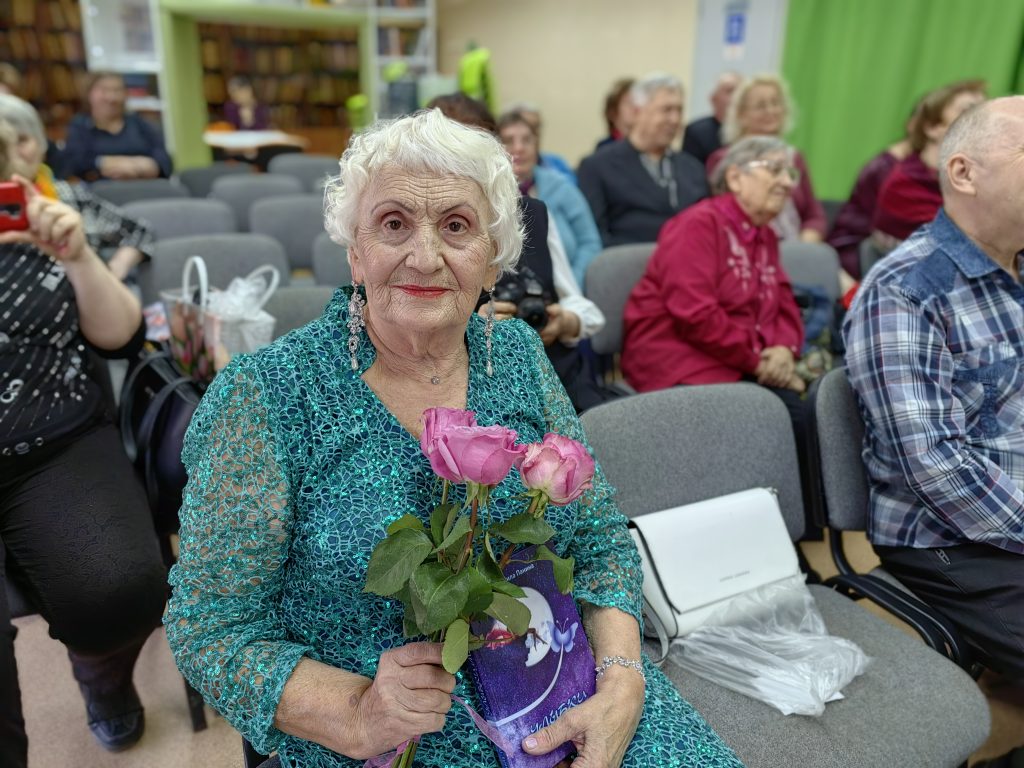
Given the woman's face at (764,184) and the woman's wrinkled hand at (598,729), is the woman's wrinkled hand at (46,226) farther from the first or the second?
the woman's face at (764,184)

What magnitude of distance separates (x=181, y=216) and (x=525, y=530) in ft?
9.96

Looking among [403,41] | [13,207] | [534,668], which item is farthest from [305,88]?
[534,668]

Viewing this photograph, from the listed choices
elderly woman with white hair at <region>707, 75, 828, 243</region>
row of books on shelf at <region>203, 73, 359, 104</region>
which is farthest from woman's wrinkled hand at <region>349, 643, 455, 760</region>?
row of books on shelf at <region>203, 73, 359, 104</region>

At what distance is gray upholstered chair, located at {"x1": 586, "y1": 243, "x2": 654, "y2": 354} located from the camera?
2654 millimetres

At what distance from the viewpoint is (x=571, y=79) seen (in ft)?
26.8

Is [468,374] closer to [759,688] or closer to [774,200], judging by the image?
[759,688]

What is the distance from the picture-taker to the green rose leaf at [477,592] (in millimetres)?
774

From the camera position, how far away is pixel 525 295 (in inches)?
78.8

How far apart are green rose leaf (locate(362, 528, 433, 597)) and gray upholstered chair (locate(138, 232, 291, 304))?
200cm

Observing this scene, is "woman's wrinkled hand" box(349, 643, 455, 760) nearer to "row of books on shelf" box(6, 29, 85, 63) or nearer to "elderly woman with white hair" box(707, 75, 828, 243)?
"elderly woman with white hair" box(707, 75, 828, 243)

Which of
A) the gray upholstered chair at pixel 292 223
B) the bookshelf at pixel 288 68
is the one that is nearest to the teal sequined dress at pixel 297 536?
the gray upholstered chair at pixel 292 223

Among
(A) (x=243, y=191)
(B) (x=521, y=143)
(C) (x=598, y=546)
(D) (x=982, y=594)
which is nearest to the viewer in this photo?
(C) (x=598, y=546)

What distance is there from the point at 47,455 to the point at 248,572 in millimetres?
925

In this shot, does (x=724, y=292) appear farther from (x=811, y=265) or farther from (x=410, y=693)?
(x=410, y=693)
